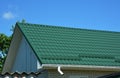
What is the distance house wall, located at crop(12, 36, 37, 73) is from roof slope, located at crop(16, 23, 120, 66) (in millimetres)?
775

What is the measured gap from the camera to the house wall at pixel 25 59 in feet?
54.0

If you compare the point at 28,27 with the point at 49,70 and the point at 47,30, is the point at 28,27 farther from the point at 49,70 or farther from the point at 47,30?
the point at 49,70

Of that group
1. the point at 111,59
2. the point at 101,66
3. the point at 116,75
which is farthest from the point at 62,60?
the point at 116,75

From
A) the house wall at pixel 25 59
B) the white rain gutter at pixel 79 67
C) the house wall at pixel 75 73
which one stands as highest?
the house wall at pixel 25 59

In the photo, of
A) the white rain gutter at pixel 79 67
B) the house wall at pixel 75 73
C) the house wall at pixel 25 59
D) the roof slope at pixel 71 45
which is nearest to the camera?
the white rain gutter at pixel 79 67

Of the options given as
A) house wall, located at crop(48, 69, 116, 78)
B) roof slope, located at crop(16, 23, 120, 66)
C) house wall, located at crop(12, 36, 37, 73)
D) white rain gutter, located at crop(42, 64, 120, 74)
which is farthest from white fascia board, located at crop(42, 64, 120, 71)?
house wall, located at crop(12, 36, 37, 73)

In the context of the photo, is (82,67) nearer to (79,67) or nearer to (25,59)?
(79,67)

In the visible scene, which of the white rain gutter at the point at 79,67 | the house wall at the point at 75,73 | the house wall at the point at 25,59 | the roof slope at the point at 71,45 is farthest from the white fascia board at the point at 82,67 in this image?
the house wall at the point at 25,59

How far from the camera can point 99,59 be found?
1642 centimetres

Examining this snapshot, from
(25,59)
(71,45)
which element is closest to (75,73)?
(71,45)

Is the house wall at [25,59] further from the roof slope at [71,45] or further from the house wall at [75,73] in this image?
the house wall at [75,73]

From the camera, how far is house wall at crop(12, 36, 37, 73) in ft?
54.0

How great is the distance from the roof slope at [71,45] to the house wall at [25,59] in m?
0.77

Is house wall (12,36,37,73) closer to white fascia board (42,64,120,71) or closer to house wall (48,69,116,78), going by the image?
house wall (48,69,116,78)
